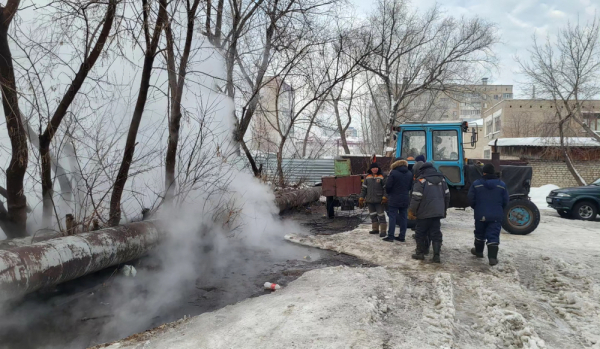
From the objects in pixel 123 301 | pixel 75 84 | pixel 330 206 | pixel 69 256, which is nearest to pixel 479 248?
pixel 330 206

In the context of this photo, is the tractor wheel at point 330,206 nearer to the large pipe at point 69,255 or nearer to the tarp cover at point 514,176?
the tarp cover at point 514,176

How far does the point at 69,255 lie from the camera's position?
14.3 feet

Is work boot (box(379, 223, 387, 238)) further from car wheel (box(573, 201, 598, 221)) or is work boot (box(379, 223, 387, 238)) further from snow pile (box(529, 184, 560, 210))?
snow pile (box(529, 184, 560, 210))

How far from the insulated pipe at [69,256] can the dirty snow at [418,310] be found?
4.02ft

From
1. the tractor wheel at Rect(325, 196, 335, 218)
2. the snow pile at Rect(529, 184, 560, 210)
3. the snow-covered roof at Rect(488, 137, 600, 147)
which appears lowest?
the snow pile at Rect(529, 184, 560, 210)

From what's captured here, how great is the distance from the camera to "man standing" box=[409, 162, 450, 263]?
601 cm

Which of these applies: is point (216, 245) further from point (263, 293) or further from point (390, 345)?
point (390, 345)

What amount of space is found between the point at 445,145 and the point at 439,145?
123mm

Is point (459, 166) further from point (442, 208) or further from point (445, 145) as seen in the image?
point (442, 208)

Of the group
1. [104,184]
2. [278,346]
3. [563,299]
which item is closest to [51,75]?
[104,184]

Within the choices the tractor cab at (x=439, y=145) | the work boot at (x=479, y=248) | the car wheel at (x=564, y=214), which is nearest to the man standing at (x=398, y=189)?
the work boot at (x=479, y=248)

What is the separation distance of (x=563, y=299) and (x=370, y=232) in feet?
13.2

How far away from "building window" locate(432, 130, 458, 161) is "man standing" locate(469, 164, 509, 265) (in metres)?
2.64

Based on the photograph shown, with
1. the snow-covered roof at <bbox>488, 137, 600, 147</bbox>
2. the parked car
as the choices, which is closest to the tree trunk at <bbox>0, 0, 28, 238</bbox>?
the parked car
